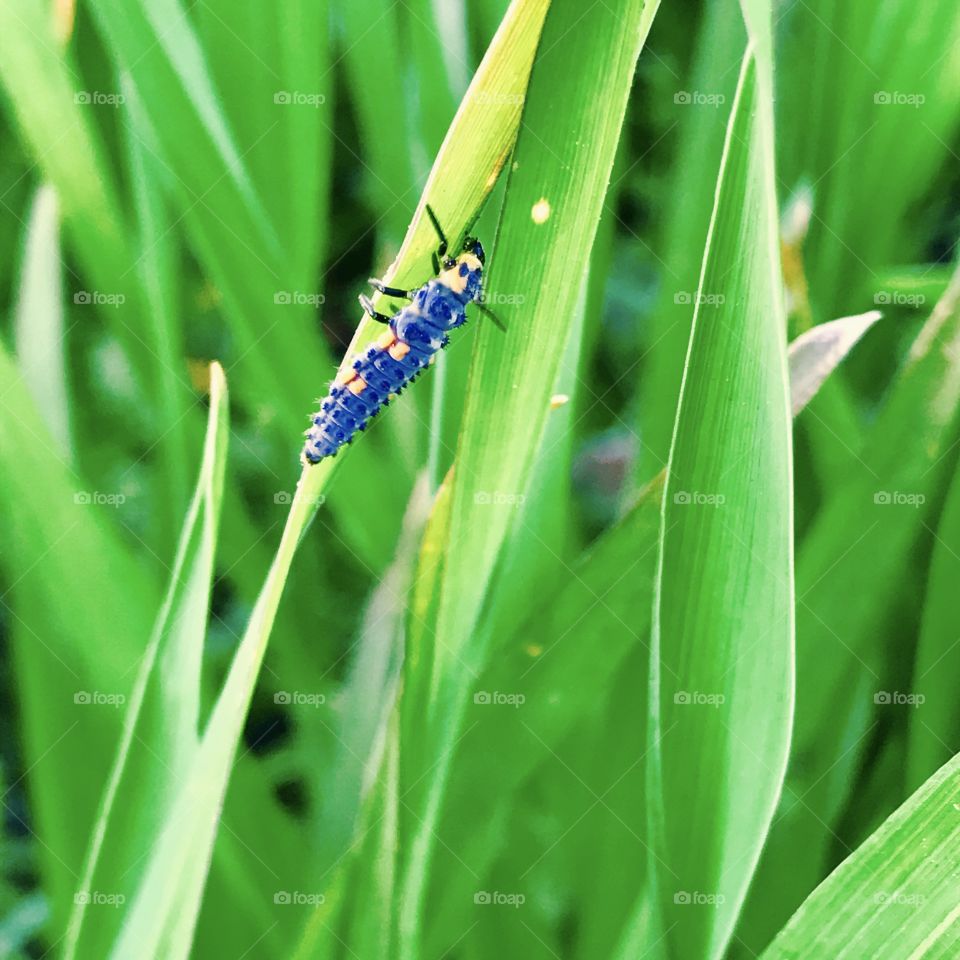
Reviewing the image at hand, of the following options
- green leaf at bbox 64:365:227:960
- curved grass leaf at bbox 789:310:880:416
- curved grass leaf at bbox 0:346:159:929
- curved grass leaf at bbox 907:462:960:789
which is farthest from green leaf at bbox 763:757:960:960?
curved grass leaf at bbox 0:346:159:929

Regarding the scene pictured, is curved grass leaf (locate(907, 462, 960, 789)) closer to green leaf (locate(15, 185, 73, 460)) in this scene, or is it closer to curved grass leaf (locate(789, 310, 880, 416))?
curved grass leaf (locate(789, 310, 880, 416))

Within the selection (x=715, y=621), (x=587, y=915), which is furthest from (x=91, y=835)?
(x=715, y=621)

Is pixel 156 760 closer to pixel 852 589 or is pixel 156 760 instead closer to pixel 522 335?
pixel 522 335

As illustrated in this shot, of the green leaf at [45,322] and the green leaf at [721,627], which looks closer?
the green leaf at [721,627]

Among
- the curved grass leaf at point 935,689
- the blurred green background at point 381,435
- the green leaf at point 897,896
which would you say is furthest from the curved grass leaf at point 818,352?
the green leaf at point 897,896

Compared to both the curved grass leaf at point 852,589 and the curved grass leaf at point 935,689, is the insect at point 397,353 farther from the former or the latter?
the curved grass leaf at point 935,689

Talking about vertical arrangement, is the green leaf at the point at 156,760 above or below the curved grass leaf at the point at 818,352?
below

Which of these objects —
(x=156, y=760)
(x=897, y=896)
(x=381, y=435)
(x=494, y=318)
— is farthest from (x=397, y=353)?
(x=897, y=896)
